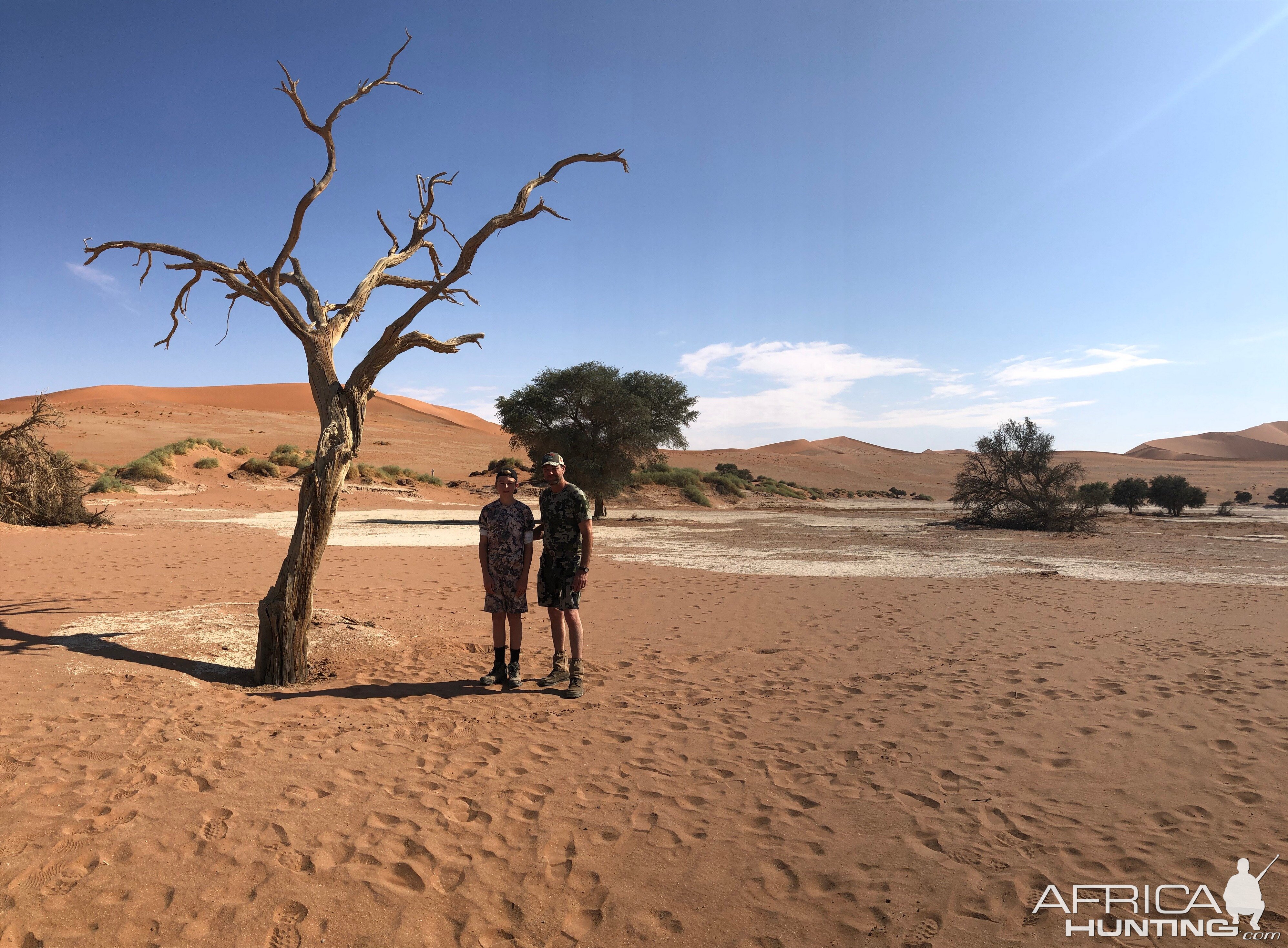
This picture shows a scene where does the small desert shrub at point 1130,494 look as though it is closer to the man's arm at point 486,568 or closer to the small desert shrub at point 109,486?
the man's arm at point 486,568

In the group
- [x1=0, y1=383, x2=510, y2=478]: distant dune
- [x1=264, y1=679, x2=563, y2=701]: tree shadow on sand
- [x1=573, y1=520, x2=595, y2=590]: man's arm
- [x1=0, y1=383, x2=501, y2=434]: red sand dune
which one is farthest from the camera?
[x1=0, y1=383, x2=501, y2=434]: red sand dune

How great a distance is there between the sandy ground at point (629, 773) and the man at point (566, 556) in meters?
0.47

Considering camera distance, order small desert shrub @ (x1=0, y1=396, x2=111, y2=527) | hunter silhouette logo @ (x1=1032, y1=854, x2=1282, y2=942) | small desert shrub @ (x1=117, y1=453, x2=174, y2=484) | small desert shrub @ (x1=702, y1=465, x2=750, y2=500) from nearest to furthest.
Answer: hunter silhouette logo @ (x1=1032, y1=854, x2=1282, y2=942)
small desert shrub @ (x1=0, y1=396, x2=111, y2=527)
small desert shrub @ (x1=117, y1=453, x2=174, y2=484)
small desert shrub @ (x1=702, y1=465, x2=750, y2=500)

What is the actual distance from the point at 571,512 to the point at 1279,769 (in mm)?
5046

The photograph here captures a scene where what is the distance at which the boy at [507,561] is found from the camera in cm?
589

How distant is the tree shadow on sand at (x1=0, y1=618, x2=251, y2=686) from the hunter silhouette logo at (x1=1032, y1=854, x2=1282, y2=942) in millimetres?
5939

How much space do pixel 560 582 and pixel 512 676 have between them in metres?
0.94

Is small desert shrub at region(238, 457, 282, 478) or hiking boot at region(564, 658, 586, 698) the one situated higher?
small desert shrub at region(238, 457, 282, 478)

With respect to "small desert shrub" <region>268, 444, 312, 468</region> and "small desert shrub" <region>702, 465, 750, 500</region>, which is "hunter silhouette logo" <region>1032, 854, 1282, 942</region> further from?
"small desert shrub" <region>702, 465, 750, 500</region>

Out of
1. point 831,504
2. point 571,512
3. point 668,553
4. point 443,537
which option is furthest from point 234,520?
point 831,504

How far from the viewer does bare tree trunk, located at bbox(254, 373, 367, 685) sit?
5863mm

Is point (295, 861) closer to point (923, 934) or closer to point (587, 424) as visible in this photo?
point (923, 934)

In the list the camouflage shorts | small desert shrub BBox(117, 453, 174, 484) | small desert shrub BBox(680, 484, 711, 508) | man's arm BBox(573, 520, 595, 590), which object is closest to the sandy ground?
the camouflage shorts

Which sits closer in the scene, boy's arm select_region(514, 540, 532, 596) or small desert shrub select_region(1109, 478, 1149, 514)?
boy's arm select_region(514, 540, 532, 596)
